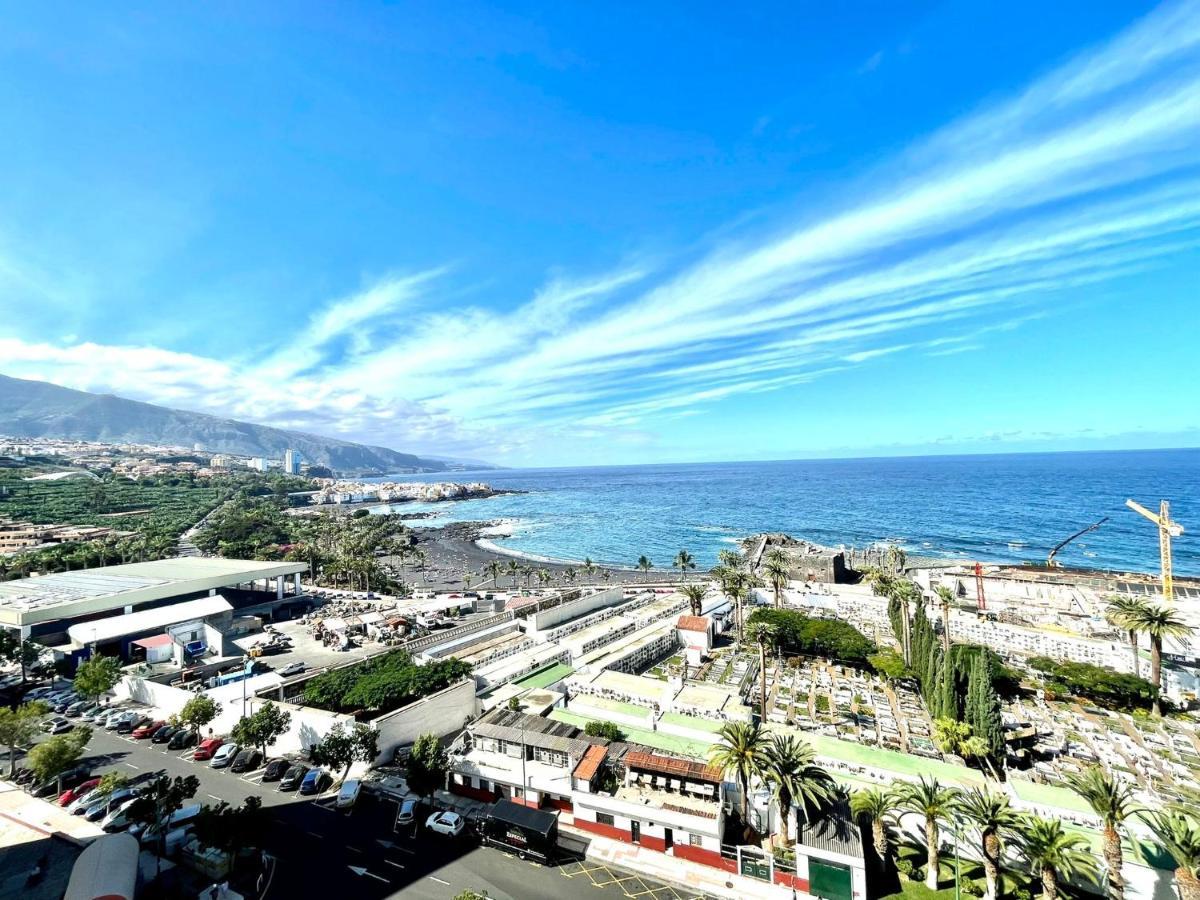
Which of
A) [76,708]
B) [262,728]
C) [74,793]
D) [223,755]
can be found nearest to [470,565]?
[76,708]

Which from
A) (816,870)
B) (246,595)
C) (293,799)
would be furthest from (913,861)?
(246,595)

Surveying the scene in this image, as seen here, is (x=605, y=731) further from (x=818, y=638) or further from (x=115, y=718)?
(x=115, y=718)

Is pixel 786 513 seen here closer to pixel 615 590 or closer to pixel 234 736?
pixel 615 590

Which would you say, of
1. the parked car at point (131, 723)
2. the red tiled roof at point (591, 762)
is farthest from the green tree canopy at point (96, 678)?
the red tiled roof at point (591, 762)

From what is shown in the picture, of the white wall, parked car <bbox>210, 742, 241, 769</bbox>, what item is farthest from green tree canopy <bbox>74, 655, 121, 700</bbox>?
the white wall

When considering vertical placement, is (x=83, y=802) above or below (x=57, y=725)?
above
